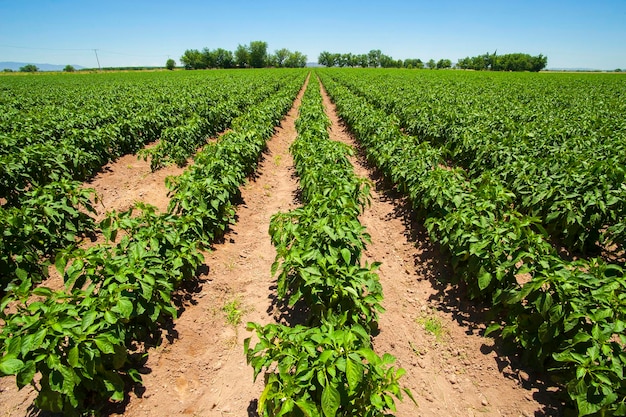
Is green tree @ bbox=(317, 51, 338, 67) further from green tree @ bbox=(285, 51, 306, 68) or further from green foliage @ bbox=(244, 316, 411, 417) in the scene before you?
green foliage @ bbox=(244, 316, 411, 417)

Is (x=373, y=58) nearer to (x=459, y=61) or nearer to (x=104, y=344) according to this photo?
(x=459, y=61)

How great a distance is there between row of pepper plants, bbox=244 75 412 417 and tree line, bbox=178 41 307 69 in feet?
385

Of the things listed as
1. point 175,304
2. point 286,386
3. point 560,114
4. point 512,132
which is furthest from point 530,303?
point 560,114

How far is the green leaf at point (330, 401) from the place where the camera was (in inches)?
83.0

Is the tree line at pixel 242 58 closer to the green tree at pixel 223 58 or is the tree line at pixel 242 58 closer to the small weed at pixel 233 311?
the green tree at pixel 223 58

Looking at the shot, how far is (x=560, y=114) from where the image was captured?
13.1 m

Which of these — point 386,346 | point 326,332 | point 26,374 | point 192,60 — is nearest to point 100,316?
point 26,374

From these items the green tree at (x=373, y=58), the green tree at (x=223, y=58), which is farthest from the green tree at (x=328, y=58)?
the green tree at (x=223, y=58)

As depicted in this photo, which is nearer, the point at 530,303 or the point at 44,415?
the point at 44,415

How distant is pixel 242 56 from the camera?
11575 cm

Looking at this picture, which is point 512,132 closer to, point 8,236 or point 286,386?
point 286,386

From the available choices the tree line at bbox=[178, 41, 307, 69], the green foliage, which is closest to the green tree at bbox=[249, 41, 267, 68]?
the tree line at bbox=[178, 41, 307, 69]

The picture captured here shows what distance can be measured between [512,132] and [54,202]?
39.4 ft

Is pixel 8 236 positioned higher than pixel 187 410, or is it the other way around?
pixel 8 236
